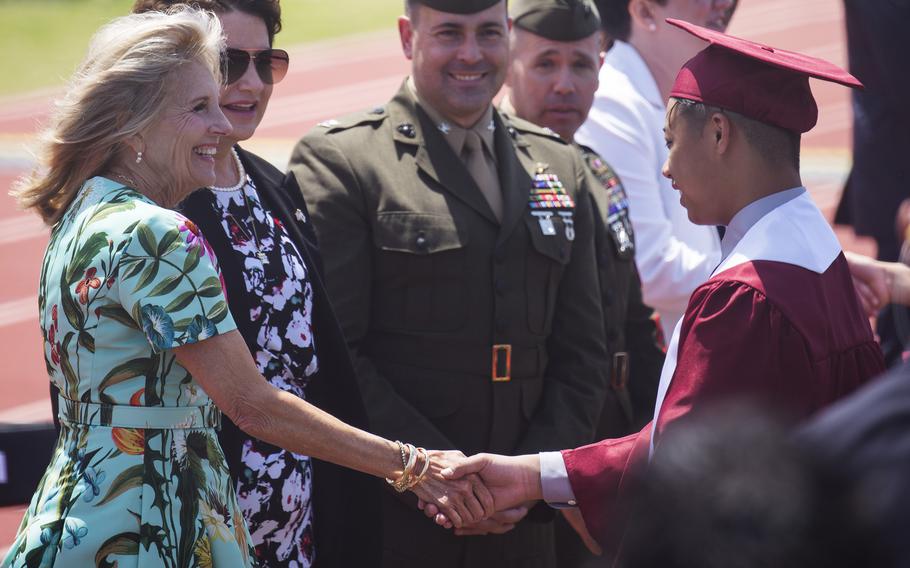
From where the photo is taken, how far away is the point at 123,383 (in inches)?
96.3

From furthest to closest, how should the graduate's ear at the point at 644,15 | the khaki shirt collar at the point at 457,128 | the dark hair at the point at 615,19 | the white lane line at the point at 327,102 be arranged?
the white lane line at the point at 327,102 < the dark hair at the point at 615,19 < the graduate's ear at the point at 644,15 < the khaki shirt collar at the point at 457,128

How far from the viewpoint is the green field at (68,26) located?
20.2 metres

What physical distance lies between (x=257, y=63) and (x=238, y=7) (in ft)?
0.49

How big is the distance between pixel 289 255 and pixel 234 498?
2.21 ft

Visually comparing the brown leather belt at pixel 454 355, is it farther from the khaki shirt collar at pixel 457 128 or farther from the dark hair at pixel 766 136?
the dark hair at pixel 766 136

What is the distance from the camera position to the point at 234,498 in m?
2.68

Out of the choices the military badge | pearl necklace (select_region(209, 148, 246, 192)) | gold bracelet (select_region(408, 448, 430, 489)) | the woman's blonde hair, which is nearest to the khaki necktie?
the military badge

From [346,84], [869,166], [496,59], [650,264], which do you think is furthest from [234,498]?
[346,84]

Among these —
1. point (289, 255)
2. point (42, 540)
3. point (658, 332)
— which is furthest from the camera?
point (658, 332)

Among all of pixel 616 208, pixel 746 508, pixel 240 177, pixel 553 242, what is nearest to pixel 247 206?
pixel 240 177

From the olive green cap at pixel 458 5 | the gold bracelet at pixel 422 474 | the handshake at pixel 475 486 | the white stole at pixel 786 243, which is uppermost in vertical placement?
the olive green cap at pixel 458 5

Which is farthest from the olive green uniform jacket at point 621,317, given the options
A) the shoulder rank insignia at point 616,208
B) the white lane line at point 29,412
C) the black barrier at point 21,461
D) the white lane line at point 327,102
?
the white lane line at point 327,102

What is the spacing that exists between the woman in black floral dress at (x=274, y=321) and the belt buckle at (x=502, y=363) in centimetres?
60

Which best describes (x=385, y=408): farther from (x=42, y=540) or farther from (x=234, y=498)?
(x=42, y=540)
